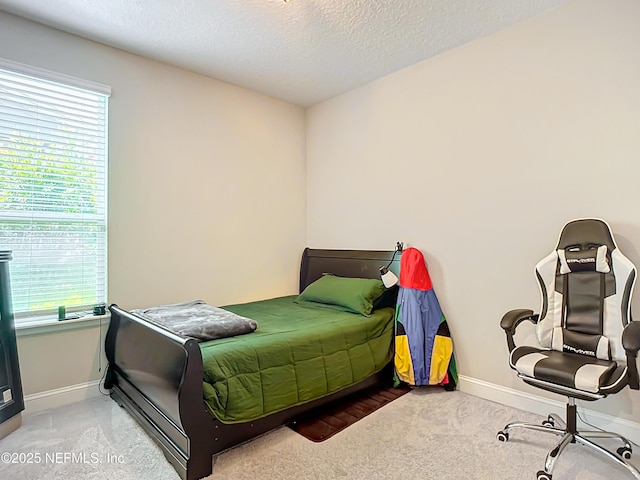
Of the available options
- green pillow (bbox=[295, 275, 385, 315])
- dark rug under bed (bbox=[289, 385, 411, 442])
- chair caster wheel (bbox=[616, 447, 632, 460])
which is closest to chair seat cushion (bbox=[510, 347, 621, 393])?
chair caster wheel (bbox=[616, 447, 632, 460])

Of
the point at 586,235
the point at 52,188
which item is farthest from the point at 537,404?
the point at 52,188

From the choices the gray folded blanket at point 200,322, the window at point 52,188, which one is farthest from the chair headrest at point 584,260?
the window at point 52,188

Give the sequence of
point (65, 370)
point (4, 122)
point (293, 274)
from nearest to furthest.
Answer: point (4, 122), point (65, 370), point (293, 274)

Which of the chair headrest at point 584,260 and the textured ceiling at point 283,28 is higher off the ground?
the textured ceiling at point 283,28

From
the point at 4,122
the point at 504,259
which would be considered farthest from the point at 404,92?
the point at 4,122

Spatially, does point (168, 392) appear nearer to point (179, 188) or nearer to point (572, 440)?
point (179, 188)

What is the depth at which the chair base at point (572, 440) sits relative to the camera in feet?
5.75

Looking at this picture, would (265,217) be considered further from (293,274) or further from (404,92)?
(404,92)

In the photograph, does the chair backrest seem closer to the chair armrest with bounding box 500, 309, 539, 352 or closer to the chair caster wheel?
the chair armrest with bounding box 500, 309, 539, 352

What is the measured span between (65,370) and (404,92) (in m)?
3.46

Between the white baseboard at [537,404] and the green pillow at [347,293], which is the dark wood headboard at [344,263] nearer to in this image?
the green pillow at [347,293]

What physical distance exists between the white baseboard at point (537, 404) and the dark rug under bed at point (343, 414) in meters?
0.51

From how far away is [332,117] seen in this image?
3.92m

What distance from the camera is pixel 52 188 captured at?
263 centimetres
